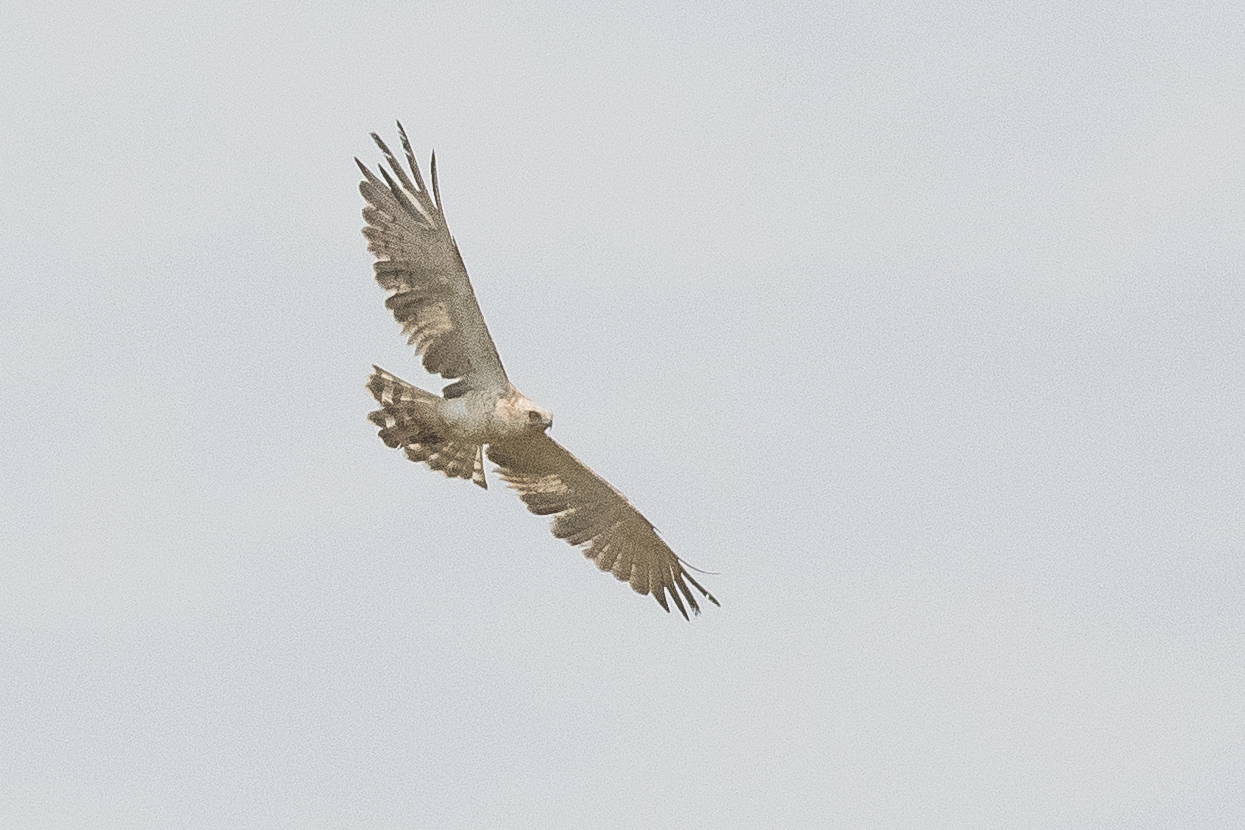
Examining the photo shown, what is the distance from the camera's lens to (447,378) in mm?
21438

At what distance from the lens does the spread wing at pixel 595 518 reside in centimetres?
2255

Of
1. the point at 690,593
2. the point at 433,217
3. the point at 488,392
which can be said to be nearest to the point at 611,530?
the point at 690,593

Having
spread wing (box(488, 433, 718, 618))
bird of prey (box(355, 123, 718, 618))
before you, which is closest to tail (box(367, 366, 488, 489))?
bird of prey (box(355, 123, 718, 618))

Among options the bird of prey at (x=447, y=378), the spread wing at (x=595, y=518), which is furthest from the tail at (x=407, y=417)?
the spread wing at (x=595, y=518)

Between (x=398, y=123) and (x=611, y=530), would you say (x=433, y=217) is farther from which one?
(x=611, y=530)

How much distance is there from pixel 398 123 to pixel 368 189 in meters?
0.65

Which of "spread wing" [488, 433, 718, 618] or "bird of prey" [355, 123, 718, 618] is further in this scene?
"spread wing" [488, 433, 718, 618]

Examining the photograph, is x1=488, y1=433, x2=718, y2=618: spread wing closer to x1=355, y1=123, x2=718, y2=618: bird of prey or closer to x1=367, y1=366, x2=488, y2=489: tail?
x1=355, y1=123, x2=718, y2=618: bird of prey

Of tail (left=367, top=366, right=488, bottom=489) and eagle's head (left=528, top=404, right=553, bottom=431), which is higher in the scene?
eagle's head (left=528, top=404, right=553, bottom=431)

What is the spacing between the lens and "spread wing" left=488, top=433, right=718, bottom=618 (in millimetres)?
22547

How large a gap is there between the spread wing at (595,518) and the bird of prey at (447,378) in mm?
18

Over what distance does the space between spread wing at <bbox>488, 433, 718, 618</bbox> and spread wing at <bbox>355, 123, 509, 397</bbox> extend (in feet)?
4.17

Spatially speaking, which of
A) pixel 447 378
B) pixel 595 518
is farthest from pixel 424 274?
pixel 595 518

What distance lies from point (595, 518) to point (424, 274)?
3.32 meters
